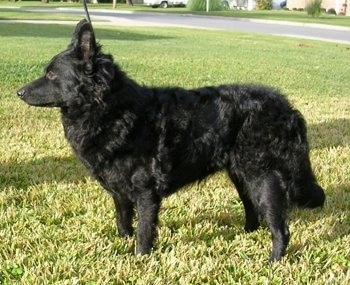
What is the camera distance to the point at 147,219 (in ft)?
12.4

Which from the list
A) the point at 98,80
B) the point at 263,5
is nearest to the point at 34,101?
the point at 98,80

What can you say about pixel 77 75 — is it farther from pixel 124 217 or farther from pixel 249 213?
pixel 249 213

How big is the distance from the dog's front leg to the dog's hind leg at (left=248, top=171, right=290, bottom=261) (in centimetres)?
76

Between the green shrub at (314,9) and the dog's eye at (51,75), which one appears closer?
the dog's eye at (51,75)

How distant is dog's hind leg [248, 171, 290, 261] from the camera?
3916 millimetres

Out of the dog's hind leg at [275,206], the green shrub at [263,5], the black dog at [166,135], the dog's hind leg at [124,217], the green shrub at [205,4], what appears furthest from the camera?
the green shrub at [263,5]

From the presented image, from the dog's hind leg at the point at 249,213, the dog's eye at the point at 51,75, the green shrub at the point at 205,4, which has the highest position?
the dog's eye at the point at 51,75

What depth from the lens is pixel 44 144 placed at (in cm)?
669

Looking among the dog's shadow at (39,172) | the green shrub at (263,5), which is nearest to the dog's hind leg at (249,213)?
the dog's shadow at (39,172)

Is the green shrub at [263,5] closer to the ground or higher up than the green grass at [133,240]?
higher up

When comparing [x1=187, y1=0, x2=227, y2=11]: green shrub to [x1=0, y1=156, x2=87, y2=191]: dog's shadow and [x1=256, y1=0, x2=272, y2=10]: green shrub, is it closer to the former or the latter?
[x1=256, y1=0, x2=272, y2=10]: green shrub

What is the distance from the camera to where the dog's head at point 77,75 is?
3.59m

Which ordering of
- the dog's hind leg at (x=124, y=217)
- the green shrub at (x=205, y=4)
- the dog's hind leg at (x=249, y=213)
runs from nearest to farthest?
the dog's hind leg at (x=124, y=217) < the dog's hind leg at (x=249, y=213) < the green shrub at (x=205, y=4)

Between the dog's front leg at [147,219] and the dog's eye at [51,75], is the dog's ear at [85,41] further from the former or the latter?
the dog's front leg at [147,219]
